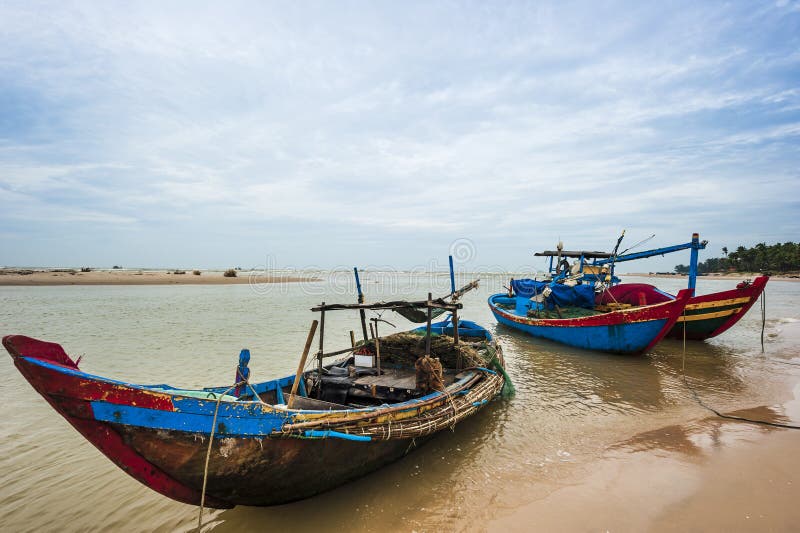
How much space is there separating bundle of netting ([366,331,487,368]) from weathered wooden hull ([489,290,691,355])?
645cm

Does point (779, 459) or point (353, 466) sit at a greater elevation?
point (353, 466)

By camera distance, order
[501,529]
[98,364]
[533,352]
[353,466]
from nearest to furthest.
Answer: [501,529] → [353,466] → [98,364] → [533,352]

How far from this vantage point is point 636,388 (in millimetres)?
9180

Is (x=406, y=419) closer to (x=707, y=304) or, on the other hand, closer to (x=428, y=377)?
(x=428, y=377)

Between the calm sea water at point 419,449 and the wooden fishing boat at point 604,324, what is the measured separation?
52 centimetres

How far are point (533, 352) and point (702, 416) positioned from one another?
620 cm

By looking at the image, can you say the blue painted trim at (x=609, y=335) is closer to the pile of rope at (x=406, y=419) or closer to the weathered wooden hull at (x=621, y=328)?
the weathered wooden hull at (x=621, y=328)

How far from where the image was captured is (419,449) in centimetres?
586

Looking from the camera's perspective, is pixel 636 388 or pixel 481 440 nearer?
pixel 481 440

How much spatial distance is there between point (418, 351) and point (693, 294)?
10.4 metres

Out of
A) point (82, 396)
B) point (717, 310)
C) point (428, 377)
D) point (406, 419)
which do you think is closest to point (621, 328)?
point (717, 310)

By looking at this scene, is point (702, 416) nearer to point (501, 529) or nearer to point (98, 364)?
point (501, 529)

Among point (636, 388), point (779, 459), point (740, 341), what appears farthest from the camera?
point (740, 341)

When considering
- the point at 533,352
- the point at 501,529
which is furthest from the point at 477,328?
the point at 501,529
